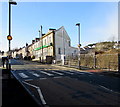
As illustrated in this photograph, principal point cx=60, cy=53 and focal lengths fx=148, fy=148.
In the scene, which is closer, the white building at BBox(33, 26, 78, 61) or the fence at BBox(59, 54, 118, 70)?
the fence at BBox(59, 54, 118, 70)

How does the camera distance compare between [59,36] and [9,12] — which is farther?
[59,36]

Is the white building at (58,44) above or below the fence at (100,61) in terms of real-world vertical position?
above

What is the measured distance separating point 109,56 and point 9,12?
14137 millimetres

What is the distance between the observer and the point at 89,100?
6.59 m

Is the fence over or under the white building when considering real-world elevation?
under

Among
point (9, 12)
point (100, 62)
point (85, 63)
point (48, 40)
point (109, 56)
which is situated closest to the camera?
point (9, 12)

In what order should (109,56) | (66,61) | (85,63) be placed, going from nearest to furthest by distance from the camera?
(109,56) → (85,63) → (66,61)

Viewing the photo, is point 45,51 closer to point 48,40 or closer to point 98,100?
point 48,40

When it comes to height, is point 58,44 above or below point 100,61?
above

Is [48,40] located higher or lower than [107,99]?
higher

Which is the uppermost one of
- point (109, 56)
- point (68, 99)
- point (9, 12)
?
point (9, 12)

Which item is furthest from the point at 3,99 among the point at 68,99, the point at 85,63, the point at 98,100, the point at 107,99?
the point at 85,63

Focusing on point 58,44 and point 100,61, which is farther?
point 58,44

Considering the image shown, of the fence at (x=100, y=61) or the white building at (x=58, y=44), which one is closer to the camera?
the fence at (x=100, y=61)
